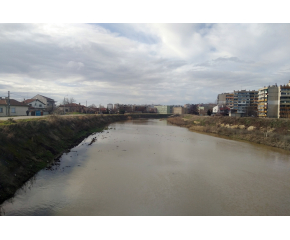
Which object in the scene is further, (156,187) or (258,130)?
(258,130)

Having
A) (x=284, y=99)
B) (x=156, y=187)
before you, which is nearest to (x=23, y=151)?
(x=156, y=187)

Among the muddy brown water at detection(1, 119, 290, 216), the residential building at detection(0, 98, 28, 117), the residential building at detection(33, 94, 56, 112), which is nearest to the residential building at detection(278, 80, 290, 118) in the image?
the muddy brown water at detection(1, 119, 290, 216)

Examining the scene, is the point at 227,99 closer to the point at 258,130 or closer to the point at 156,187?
the point at 258,130

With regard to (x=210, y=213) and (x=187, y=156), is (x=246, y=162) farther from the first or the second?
(x=210, y=213)

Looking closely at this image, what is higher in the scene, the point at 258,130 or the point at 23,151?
the point at 258,130

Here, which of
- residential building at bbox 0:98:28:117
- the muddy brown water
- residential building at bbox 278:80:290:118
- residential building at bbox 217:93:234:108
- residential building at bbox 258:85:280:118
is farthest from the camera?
residential building at bbox 217:93:234:108

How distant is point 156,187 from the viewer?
7336 millimetres

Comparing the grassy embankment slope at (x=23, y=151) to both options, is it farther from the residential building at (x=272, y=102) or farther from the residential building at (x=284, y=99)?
the residential building at (x=284, y=99)

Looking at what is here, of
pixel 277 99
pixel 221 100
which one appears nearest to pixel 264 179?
pixel 277 99

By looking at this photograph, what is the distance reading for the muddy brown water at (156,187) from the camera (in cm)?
582

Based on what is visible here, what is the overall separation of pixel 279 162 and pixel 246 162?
1.79 metres

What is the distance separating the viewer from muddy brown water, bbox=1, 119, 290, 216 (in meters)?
5.82

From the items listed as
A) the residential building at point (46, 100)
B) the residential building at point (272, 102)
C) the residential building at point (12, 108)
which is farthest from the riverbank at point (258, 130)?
the residential building at point (46, 100)

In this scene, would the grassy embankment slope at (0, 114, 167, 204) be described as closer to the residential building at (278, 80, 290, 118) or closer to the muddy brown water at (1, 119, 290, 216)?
the muddy brown water at (1, 119, 290, 216)
